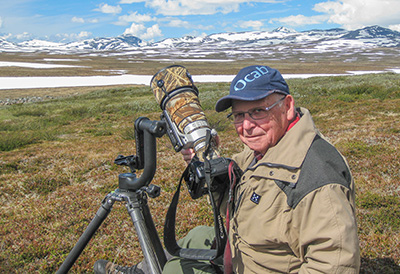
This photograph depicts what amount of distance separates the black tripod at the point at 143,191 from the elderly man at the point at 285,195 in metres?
0.61

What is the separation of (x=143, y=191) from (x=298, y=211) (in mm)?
1128

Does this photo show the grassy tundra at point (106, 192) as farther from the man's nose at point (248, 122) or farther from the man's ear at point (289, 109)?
the man's ear at point (289, 109)

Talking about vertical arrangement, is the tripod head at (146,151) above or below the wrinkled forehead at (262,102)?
below

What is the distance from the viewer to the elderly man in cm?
167

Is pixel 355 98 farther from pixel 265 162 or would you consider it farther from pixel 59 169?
pixel 265 162

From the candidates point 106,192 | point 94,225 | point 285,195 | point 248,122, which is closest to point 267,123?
point 248,122

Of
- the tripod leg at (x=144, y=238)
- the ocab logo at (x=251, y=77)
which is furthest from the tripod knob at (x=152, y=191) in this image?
the ocab logo at (x=251, y=77)

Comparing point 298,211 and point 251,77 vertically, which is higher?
point 251,77

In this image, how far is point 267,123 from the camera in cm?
222

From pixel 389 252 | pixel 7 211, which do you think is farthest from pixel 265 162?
pixel 7 211

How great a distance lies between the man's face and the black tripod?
65 cm

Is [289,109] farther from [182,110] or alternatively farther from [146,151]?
[146,151]

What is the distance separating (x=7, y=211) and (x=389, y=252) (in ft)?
22.0

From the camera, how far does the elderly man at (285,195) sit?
1.67 metres
